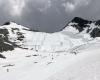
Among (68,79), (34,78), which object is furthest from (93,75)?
(34,78)

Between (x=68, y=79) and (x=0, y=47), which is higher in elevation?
(x=0, y=47)

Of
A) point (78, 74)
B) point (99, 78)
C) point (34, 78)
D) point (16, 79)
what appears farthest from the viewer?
point (16, 79)

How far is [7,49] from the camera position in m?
198

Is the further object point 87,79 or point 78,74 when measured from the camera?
point 78,74

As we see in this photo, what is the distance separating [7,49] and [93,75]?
169 metres

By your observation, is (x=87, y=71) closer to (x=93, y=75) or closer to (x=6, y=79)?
(x=93, y=75)

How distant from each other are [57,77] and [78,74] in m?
3.56

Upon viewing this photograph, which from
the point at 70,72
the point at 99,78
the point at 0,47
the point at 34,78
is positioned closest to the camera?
the point at 99,78

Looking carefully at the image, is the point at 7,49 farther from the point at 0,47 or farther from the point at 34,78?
the point at 34,78

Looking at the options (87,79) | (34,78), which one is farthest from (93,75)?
(34,78)

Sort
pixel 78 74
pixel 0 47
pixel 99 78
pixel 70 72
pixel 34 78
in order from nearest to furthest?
pixel 99 78 < pixel 78 74 < pixel 70 72 < pixel 34 78 < pixel 0 47

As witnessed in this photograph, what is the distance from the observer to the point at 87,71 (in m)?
36.4

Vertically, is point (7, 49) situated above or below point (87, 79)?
above

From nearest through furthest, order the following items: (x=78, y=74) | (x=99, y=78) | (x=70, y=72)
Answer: (x=99, y=78), (x=78, y=74), (x=70, y=72)
